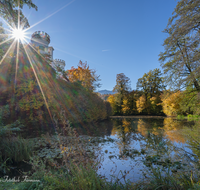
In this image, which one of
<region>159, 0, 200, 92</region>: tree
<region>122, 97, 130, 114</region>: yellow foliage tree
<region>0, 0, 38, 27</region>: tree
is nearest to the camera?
<region>0, 0, 38, 27</region>: tree

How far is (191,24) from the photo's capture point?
29.1ft

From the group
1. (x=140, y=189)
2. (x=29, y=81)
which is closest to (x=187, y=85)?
(x=140, y=189)

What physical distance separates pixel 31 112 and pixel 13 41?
5.49 meters

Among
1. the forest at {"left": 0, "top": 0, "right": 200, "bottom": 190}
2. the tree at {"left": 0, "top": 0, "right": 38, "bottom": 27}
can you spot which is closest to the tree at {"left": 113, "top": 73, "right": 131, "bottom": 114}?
the forest at {"left": 0, "top": 0, "right": 200, "bottom": 190}

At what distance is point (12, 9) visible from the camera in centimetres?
652

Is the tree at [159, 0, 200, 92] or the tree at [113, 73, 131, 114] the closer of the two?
the tree at [159, 0, 200, 92]

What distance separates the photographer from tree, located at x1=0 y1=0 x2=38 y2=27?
20.5ft

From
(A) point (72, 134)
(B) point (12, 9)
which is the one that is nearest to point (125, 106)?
(B) point (12, 9)

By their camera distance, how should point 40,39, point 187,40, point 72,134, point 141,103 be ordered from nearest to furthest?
point 72,134
point 187,40
point 40,39
point 141,103

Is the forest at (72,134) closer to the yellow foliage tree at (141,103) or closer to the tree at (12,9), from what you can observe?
the tree at (12,9)

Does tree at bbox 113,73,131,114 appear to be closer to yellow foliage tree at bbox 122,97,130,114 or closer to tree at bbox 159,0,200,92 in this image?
yellow foliage tree at bbox 122,97,130,114

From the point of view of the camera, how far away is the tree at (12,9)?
6.24m

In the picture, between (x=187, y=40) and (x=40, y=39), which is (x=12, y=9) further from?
(x=40, y=39)

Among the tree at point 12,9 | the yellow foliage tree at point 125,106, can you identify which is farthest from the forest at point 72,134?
the yellow foliage tree at point 125,106
